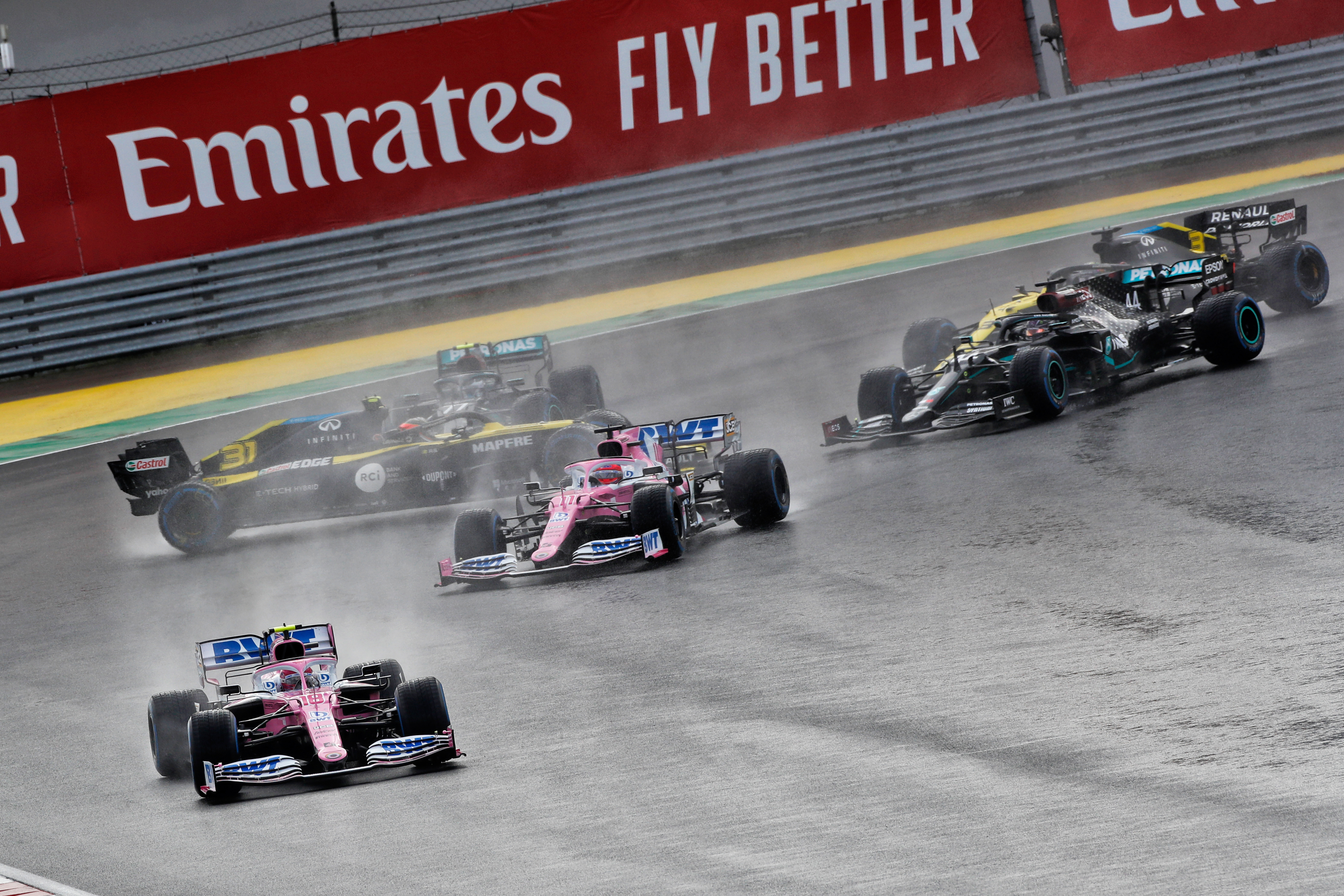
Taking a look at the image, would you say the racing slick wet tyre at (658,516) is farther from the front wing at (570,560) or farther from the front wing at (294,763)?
the front wing at (294,763)

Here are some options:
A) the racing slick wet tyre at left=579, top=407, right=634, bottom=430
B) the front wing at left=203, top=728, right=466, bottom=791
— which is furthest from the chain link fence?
the front wing at left=203, top=728, right=466, bottom=791

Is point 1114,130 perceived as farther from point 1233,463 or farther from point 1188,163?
point 1233,463

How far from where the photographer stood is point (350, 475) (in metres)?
14.9

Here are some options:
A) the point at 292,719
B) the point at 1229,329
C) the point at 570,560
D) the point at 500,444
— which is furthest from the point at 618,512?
the point at 1229,329

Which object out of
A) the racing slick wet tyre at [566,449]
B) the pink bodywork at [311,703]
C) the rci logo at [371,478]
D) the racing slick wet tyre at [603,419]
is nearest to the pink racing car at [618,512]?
the racing slick wet tyre at [566,449]

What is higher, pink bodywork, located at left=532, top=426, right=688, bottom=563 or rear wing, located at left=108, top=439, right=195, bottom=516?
rear wing, located at left=108, top=439, right=195, bottom=516

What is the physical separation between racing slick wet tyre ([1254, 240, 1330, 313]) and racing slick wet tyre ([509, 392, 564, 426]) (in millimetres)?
7425

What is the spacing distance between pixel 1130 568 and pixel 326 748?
4.96m

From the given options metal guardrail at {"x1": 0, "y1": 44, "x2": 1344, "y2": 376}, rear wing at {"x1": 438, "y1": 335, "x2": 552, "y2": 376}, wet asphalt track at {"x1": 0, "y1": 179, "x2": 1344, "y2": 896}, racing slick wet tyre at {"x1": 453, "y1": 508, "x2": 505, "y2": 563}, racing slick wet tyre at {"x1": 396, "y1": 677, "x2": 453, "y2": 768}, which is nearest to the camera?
wet asphalt track at {"x1": 0, "y1": 179, "x2": 1344, "y2": 896}

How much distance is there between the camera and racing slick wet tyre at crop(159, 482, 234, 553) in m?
14.7

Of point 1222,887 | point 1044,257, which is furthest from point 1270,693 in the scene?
point 1044,257

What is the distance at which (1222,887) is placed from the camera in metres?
5.65

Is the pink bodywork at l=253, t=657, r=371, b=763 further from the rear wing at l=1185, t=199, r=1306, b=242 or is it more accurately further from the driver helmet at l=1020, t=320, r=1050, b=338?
the rear wing at l=1185, t=199, r=1306, b=242

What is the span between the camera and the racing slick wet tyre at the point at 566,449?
47.9 ft
